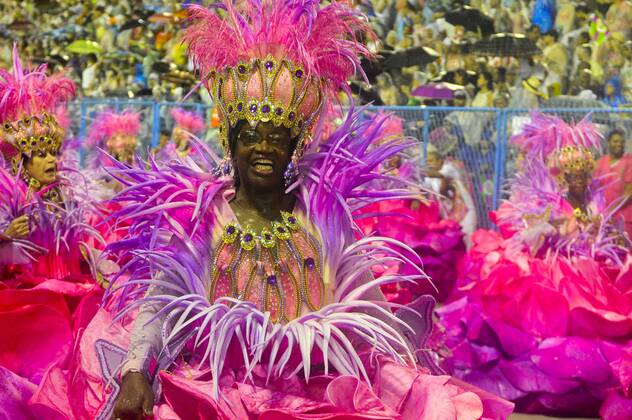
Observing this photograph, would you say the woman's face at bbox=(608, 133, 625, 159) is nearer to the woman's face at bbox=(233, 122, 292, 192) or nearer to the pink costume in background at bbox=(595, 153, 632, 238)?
the pink costume in background at bbox=(595, 153, 632, 238)

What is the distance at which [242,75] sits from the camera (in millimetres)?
2646

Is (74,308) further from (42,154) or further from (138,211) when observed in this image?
(138,211)

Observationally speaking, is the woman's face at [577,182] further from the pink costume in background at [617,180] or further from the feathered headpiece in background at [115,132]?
the feathered headpiece in background at [115,132]

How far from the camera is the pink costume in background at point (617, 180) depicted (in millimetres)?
5820

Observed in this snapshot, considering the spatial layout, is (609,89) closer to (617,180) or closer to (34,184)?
(617,180)

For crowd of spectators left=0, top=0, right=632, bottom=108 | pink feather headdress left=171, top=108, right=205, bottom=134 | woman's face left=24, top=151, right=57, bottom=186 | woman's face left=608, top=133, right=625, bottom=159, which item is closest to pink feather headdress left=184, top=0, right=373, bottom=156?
woman's face left=24, top=151, right=57, bottom=186

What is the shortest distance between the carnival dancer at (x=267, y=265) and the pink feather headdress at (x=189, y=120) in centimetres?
698

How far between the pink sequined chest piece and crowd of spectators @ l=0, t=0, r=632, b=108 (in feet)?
24.2

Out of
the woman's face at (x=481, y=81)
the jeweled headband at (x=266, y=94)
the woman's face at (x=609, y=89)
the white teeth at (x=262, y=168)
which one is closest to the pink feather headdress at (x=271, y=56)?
the jeweled headband at (x=266, y=94)

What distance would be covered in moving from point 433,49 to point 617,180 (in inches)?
246

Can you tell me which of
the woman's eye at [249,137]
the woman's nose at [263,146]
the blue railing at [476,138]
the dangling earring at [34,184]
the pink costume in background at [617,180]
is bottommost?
the blue railing at [476,138]

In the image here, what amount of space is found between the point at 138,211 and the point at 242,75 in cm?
46

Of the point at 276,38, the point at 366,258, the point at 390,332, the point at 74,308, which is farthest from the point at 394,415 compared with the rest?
the point at 74,308

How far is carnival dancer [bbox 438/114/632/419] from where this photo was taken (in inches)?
204
